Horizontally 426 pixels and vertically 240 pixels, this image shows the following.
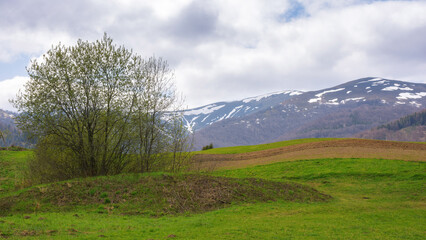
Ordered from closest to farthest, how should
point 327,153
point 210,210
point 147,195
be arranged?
point 210,210
point 147,195
point 327,153

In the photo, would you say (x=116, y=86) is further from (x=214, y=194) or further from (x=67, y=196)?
(x=214, y=194)

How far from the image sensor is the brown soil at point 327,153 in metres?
45.5

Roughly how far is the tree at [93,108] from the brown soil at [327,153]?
49.6ft

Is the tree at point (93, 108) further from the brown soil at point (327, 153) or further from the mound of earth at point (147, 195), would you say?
the brown soil at point (327, 153)

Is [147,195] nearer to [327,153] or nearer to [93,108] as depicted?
[93,108]

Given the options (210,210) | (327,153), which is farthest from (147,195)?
(327,153)

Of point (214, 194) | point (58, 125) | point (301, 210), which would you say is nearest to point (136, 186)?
point (214, 194)

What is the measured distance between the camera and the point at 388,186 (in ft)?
103

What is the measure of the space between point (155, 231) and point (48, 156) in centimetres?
1697

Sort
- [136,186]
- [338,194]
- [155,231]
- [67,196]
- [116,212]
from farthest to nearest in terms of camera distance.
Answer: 1. [338,194]
2. [136,186]
3. [67,196]
4. [116,212]
5. [155,231]

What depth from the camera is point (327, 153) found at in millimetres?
50406

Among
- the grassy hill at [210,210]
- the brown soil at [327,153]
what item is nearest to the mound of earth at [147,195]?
the grassy hill at [210,210]

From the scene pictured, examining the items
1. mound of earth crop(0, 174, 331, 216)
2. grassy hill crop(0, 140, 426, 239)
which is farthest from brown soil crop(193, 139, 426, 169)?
mound of earth crop(0, 174, 331, 216)

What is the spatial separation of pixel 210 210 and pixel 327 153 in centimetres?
3440
